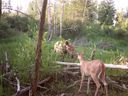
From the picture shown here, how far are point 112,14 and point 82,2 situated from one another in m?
2.36

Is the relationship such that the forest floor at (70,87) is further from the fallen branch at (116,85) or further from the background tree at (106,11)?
the background tree at (106,11)

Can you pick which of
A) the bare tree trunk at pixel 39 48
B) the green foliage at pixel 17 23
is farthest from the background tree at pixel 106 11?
the bare tree trunk at pixel 39 48

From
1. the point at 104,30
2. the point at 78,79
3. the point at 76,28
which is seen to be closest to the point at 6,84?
the point at 78,79

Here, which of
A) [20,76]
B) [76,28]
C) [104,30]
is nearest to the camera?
[20,76]

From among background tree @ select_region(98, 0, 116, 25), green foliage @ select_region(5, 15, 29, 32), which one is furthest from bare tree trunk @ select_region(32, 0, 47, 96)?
background tree @ select_region(98, 0, 116, 25)

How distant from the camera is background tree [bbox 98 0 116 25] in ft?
71.8

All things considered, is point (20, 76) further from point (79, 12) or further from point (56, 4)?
point (79, 12)

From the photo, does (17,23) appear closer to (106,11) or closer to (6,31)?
(6,31)

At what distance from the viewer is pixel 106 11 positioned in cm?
2197

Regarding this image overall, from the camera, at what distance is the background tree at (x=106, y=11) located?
2188 cm

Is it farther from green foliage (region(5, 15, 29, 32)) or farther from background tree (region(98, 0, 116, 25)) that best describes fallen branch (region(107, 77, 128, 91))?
background tree (region(98, 0, 116, 25))

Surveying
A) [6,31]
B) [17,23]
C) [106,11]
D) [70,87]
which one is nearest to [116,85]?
[70,87]

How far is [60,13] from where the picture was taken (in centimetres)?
2023

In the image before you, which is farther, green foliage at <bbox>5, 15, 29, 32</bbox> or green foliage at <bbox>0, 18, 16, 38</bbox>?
green foliage at <bbox>5, 15, 29, 32</bbox>
